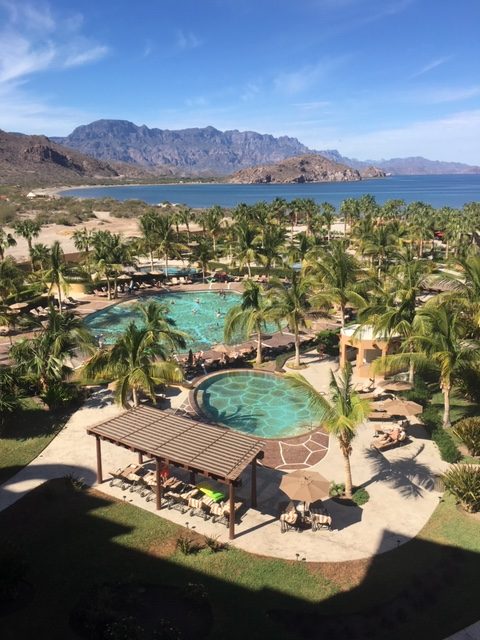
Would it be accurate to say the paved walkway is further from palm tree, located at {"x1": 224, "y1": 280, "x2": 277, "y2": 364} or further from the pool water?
the pool water

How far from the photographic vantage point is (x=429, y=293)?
44.2 meters

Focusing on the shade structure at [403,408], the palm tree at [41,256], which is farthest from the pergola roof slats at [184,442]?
the palm tree at [41,256]

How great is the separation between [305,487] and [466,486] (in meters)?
5.31

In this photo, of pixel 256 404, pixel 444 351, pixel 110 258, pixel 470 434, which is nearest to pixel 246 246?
pixel 110 258

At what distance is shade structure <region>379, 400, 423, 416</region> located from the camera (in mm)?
20797

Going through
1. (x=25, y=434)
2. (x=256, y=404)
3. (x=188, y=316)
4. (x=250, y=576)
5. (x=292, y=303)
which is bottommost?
(x=256, y=404)

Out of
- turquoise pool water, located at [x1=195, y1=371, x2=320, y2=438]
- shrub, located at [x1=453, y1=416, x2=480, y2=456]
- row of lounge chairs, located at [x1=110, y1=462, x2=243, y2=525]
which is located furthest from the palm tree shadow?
row of lounge chairs, located at [x1=110, y1=462, x2=243, y2=525]

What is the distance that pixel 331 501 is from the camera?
16.5 meters

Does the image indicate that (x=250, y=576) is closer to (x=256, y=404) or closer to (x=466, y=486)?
(x=466, y=486)

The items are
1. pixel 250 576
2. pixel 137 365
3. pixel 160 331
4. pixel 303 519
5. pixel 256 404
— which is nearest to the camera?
pixel 250 576

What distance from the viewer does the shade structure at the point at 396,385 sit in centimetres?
2334

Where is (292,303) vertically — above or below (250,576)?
above

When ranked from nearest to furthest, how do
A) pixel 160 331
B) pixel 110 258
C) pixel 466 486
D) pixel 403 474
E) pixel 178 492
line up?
1. pixel 466 486
2. pixel 178 492
3. pixel 403 474
4. pixel 160 331
5. pixel 110 258

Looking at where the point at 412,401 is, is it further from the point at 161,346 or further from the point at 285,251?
the point at 285,251
